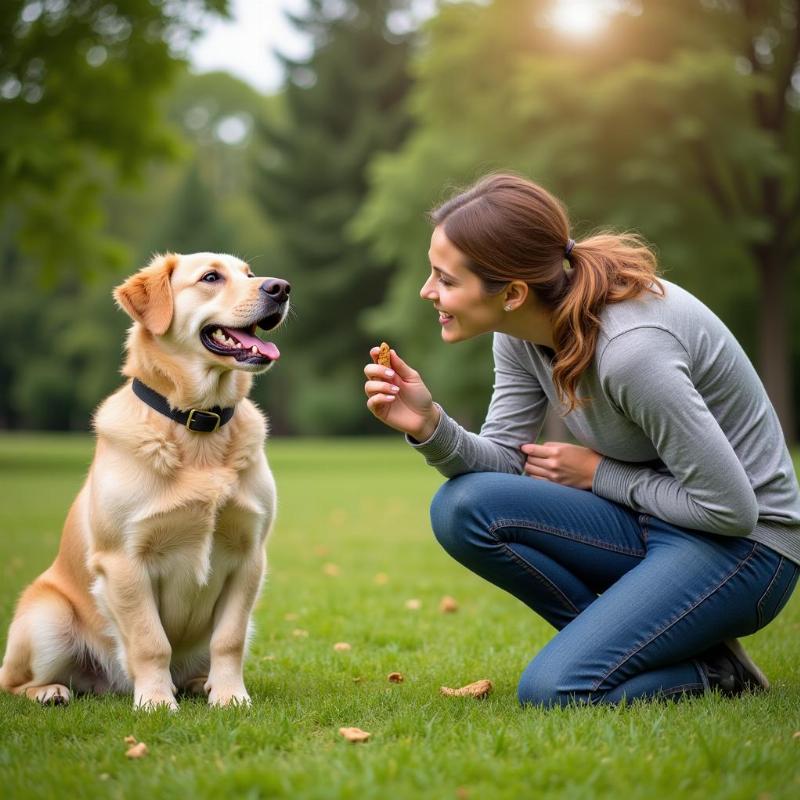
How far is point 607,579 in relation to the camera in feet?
11.5

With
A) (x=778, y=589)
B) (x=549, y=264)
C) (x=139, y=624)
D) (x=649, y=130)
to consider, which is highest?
(x=649, y=130)

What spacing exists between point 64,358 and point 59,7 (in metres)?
25.8

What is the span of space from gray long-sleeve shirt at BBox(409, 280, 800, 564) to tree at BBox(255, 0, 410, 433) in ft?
97.3

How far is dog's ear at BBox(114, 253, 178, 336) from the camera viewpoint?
355cm

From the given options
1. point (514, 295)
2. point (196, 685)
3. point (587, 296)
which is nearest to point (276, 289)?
point (514, 295)

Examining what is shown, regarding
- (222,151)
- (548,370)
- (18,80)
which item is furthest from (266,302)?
(222,151)

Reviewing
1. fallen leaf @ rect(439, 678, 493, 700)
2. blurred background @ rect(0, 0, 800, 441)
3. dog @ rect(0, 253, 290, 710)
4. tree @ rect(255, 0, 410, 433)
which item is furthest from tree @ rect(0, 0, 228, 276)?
tree @ rect(255, 0, 410, 433)

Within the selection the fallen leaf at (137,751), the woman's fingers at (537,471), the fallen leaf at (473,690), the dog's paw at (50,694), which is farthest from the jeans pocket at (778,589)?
the dog's paw at (50,694)

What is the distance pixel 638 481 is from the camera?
10.9 feet

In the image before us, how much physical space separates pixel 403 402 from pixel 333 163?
30968 millimetres

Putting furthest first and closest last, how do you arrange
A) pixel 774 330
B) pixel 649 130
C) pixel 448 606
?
1. pixel 774 330
2. pixel 649 130
3. pixel 448 606

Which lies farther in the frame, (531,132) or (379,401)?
(531,132)

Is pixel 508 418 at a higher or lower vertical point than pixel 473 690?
higher

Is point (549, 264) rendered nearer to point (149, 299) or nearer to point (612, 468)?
point (612, 468)
